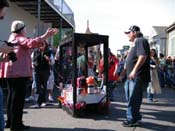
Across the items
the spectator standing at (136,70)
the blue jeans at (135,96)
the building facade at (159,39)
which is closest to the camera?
the spectator standing at (136,70)

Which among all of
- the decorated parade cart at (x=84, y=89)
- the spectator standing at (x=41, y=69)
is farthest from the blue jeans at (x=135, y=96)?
the spectator standing at (x=41, y=69)

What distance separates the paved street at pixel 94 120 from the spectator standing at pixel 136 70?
315mm

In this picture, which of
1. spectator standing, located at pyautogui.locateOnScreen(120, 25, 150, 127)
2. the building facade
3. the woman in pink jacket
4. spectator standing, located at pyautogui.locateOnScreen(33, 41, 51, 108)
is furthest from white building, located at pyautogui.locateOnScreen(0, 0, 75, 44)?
the building facade

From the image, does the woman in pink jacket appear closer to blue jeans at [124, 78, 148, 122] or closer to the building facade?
blue jeans at [124, 78, 148, 122]

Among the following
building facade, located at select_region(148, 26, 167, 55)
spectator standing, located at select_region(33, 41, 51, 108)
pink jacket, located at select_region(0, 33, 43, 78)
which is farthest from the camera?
building facade, located at select_region(148, 26, 167, 55)

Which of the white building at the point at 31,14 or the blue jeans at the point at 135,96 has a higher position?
the white building at the point at 31,14

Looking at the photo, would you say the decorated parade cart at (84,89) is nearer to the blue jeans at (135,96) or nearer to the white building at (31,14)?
the blue jeans at (135,96)

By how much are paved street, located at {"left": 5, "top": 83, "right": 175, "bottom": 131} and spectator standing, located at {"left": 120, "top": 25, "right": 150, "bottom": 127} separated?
0.32 meters

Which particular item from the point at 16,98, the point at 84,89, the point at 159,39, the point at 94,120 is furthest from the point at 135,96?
the point at 159,39

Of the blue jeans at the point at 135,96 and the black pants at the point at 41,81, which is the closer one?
the blue jeans at the point at 135,96

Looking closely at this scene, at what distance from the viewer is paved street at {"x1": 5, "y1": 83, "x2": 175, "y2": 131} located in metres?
8.04

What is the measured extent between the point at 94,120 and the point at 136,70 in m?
1.67

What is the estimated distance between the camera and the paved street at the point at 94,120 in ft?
26.4

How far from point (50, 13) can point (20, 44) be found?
16655 millimetres
